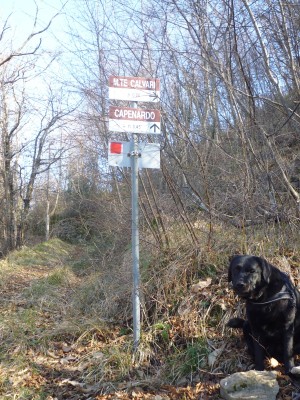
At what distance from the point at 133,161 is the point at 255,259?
5.51ft

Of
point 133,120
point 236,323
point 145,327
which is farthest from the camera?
point 145,327

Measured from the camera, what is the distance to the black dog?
4207mm

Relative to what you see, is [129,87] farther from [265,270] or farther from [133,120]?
[265,270]

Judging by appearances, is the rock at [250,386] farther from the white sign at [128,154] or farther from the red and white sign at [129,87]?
the red and white sign at [129,87]

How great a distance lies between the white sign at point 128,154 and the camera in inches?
194

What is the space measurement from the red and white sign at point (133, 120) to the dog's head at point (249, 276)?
5.69ft

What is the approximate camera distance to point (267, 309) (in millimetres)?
4238

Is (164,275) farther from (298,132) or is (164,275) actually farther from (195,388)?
(298,132)

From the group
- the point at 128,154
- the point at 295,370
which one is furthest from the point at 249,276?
the point at 128,154

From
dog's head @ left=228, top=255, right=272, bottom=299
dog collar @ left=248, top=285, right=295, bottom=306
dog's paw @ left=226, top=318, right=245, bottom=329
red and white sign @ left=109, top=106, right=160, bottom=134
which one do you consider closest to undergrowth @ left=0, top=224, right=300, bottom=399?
dog's paw @ left=226, top=318, right=245, bottom=329

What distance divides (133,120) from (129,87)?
1.26 feet

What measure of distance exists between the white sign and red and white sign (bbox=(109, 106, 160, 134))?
164mm

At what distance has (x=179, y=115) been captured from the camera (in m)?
7.27

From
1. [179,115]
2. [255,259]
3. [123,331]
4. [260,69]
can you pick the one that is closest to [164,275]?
[123,331]
